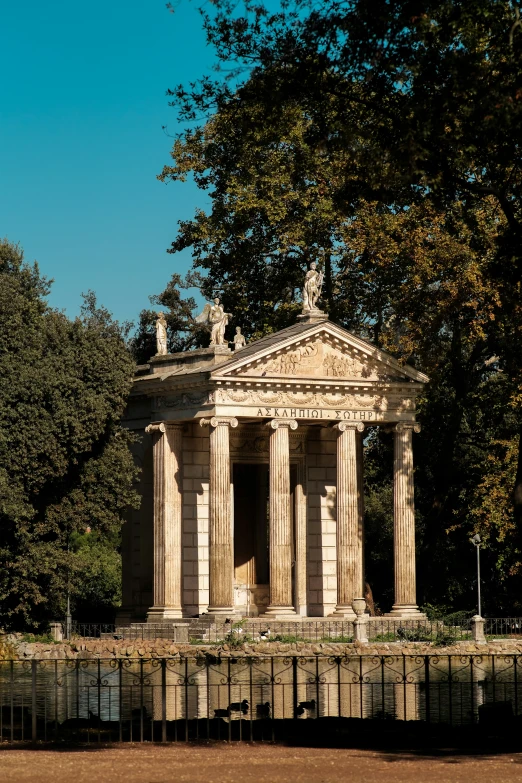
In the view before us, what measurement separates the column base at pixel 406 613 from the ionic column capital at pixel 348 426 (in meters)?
6.12

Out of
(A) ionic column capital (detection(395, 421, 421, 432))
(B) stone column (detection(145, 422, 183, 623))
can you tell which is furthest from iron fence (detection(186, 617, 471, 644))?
(A) ionic column capital (detection(395, 421, 421, 432))

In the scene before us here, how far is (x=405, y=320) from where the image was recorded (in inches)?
2261

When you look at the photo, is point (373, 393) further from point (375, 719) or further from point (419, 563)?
point (375, 719)

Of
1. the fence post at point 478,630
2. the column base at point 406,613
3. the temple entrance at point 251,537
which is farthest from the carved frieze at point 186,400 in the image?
the fence post at point 478,630

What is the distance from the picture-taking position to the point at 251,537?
5841 cm

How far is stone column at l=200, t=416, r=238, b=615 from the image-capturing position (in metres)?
51.8

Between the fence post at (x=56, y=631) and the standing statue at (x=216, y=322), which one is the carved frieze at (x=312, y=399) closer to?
the standing statue at (x=216, y=322)

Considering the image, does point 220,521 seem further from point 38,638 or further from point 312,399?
point 38,638

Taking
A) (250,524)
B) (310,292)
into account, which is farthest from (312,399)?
(250,524)

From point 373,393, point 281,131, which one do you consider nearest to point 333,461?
point 373,393

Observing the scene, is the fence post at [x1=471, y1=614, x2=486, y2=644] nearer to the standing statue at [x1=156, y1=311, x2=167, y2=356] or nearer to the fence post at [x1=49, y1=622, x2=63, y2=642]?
the fence post at [x1=49, y1=622, x2=63, y2=642]

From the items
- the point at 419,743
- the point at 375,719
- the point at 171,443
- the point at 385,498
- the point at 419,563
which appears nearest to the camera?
the point at 419,743

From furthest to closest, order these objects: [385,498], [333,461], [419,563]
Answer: [385,498] → [419,563] → [333,461]

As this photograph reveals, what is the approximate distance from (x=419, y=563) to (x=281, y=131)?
3811cm
